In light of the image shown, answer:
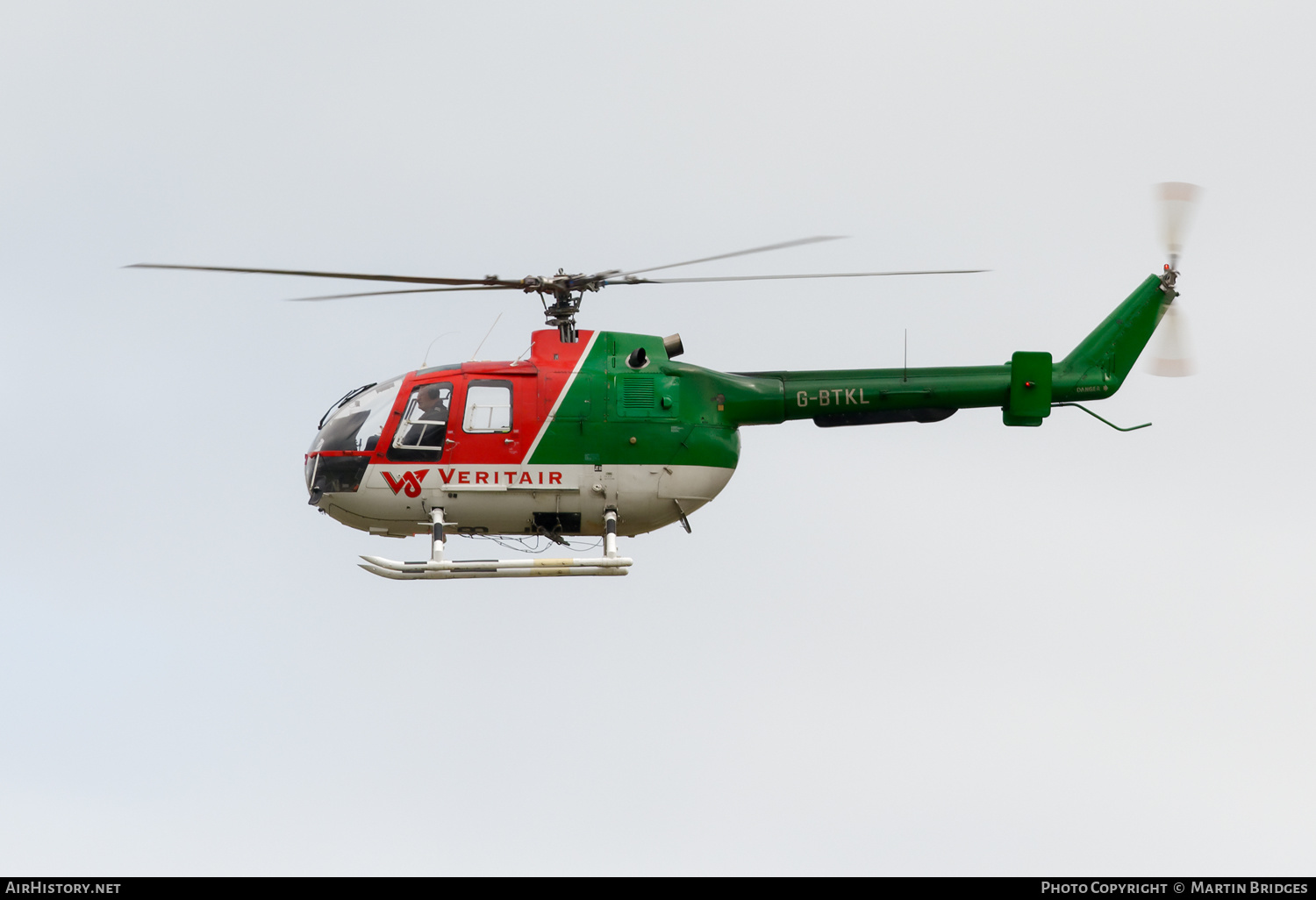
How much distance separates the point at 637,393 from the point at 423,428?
2.64 m

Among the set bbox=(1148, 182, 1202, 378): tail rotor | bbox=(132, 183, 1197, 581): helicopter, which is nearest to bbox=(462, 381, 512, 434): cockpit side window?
bbox=(132, 183, 1197, 581): helicopter

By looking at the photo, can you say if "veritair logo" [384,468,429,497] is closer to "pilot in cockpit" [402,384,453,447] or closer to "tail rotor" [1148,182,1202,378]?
"pilot in cockpit" [402,384,453,447]

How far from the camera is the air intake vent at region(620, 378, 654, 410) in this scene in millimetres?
20766

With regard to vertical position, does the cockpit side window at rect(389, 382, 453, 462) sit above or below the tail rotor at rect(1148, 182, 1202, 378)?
below

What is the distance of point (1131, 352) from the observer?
2250cm

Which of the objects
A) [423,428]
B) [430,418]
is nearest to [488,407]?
[430,418]

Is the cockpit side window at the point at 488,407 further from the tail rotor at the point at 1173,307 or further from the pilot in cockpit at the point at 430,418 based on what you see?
the tail rotor at the point at 1173,307

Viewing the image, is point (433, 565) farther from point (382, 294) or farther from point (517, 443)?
point (382, 294)

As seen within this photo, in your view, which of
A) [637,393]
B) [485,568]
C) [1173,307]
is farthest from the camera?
[1173,307]

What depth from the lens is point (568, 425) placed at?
20.6 metres

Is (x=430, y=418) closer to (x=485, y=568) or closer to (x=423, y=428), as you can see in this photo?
(x=423, y=428)

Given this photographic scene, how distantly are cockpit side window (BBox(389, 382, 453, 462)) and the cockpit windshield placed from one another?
0.84 ft

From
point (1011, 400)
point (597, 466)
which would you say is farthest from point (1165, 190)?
point (597, 466)

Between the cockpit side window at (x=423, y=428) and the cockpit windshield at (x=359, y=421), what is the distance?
0.84 ft
